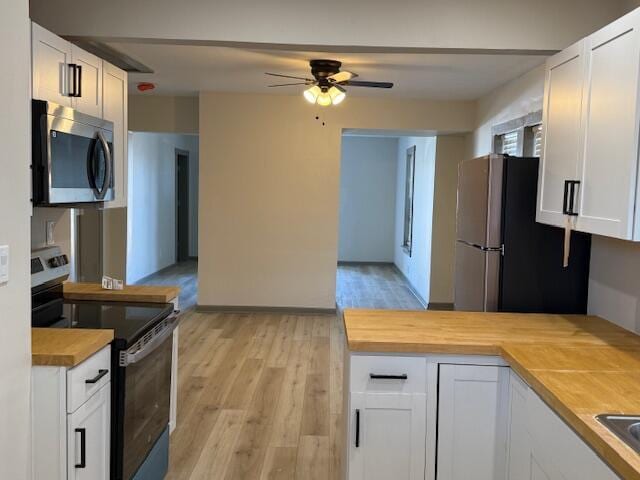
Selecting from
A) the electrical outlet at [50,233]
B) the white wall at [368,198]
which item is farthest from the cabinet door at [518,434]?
the white wall at [368,198]

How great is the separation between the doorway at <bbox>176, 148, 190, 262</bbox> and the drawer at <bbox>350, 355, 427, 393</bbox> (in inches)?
348

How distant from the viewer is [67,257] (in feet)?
10.1

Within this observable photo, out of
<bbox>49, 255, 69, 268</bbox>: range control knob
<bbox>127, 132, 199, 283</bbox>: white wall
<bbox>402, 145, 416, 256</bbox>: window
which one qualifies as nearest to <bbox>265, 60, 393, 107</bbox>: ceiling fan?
<bbox>49, 255, 69, 268</bbox>: range control knob

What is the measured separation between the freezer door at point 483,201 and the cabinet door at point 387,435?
1.14 metres

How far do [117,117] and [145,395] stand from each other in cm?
151

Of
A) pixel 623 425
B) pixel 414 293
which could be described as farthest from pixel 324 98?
pixel 414 293

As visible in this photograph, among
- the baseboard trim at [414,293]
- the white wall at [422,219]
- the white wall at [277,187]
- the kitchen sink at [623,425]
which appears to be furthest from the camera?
the baseboard trim at [414,293]

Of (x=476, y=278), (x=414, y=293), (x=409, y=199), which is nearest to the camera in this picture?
(x=476, y=278)

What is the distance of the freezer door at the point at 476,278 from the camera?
297cm

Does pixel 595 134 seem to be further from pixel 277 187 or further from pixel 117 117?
pixel 277 187

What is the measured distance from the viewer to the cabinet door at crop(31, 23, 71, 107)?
2.23 m

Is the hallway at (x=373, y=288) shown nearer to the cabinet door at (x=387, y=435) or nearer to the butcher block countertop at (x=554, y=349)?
the butcher block countertop at (x=554, y=349)

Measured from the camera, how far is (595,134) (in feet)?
6.94

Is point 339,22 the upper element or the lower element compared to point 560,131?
upper
